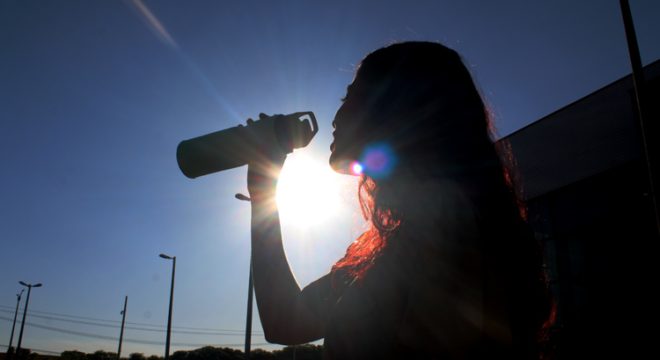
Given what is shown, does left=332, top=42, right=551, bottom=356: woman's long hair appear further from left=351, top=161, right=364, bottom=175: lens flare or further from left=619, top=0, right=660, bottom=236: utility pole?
left=619, top=0, right=660, bottom=236: utility pole

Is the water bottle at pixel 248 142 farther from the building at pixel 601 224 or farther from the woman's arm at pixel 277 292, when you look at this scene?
the building at pixel 601 224

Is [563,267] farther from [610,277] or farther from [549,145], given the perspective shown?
[549,145]

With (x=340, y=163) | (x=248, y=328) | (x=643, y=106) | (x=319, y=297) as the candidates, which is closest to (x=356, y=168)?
(x=340, y=163)

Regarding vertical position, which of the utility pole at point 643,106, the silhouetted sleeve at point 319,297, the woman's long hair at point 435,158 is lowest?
the silhouetted sleeve at point 319,297

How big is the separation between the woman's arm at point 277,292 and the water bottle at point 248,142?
0.25 meters

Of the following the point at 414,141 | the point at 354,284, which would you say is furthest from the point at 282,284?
the point at 414,141

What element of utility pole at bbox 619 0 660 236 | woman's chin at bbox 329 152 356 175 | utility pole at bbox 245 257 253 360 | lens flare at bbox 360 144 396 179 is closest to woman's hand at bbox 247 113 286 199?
woman's chin at bbox 329 152 356 175

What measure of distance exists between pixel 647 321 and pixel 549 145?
643 centimetres

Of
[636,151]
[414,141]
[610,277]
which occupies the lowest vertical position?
[414,141]

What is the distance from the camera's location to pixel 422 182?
1285mm

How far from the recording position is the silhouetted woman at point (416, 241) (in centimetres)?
106

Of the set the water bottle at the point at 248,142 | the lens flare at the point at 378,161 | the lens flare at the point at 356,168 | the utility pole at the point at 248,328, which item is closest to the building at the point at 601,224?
the utility pole at the point at 248,328

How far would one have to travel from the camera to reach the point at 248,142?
5.82 feet

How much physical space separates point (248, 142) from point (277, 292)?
0.57 m
